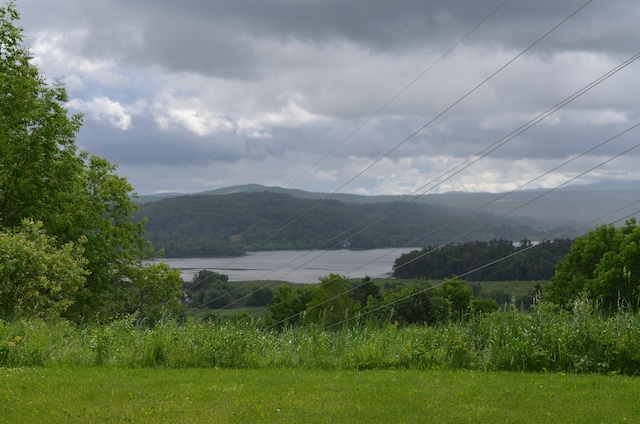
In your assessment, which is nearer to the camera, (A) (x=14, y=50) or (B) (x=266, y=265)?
(A) (x=14, y=50)

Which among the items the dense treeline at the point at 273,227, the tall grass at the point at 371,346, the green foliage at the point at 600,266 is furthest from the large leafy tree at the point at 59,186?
the dense treeline at the point at 273,227

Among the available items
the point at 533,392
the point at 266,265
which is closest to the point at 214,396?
the point at 533,392

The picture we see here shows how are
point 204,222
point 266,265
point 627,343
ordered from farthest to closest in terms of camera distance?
point 204,222, point 266,265, point 627,343

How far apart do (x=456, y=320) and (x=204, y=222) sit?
146m

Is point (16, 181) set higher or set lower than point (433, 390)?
higher

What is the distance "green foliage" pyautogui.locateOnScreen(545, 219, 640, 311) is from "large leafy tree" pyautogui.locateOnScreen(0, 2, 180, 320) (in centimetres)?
2778

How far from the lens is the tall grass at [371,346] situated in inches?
405

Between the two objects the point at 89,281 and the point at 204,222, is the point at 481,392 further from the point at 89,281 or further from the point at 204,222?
the point at 204,222

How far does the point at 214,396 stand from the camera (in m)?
8.04

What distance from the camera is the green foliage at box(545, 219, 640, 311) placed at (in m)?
40.8

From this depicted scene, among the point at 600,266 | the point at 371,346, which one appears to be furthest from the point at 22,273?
the point at 600,266

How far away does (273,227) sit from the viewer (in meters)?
154

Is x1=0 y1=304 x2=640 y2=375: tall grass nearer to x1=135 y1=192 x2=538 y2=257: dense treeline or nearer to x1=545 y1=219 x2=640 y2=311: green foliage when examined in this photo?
x1=545 y1=219 x2=640 y2=311: green foliage

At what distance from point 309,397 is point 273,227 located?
479 feet
